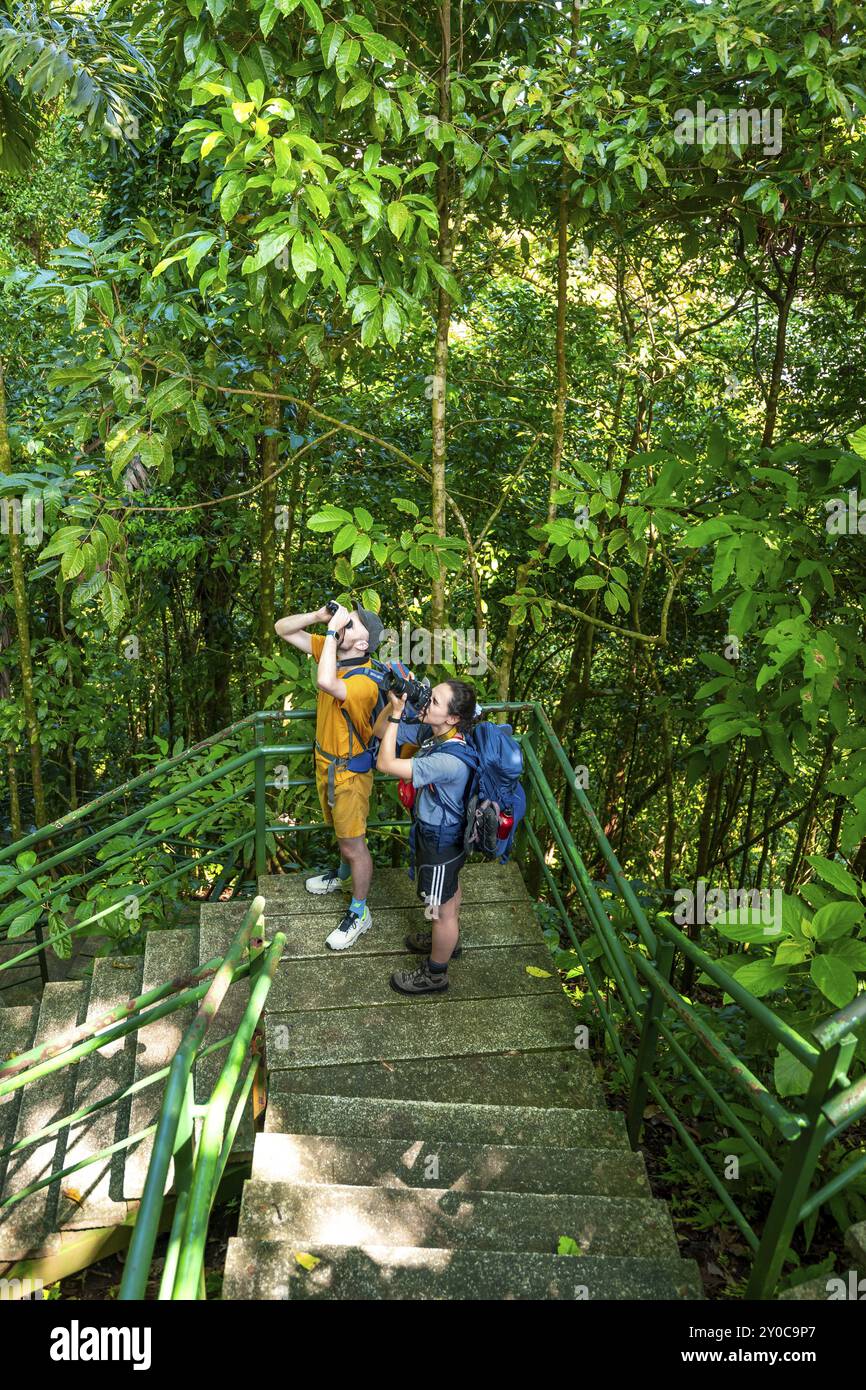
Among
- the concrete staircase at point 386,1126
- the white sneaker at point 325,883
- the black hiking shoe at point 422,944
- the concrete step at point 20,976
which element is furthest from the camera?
the concrete step at point 20,976

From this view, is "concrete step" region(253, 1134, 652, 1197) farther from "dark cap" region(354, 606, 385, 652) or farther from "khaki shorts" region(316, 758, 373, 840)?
"dark cap" region(354, 606, 385, 652)

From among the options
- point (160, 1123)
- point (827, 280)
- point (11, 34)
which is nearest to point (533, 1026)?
point (160, 1123)

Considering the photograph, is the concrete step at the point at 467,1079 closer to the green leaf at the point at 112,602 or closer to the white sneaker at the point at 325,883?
the white sneaker at the point at 325,883

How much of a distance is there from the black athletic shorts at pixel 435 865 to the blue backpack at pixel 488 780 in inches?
2.6

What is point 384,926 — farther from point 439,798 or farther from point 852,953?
point 852,953

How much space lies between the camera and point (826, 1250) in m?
3.84

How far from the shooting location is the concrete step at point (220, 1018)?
3.47 m

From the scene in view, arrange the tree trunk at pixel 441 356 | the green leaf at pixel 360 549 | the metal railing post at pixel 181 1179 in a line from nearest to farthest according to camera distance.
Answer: the metal railing post at pixel 181 1179, the green leaf at pixel 360 549, the tree trunk at pixel 441 356

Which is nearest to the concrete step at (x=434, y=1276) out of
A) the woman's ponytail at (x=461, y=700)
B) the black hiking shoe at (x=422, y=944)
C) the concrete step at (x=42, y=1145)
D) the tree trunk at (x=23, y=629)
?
the concrete step at (x=42, y=1145)

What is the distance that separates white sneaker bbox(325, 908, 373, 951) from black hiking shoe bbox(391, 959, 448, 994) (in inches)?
13.2

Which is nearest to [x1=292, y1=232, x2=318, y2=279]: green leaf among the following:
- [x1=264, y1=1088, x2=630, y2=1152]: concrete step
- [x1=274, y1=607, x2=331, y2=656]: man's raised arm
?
[x1=274, y1=607, x2=331, y2=656]: man's raised arm

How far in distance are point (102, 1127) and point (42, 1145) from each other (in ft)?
0.83

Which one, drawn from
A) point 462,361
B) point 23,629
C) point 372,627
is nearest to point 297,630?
point 372,627

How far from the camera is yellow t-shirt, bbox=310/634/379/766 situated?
3.97 meters
